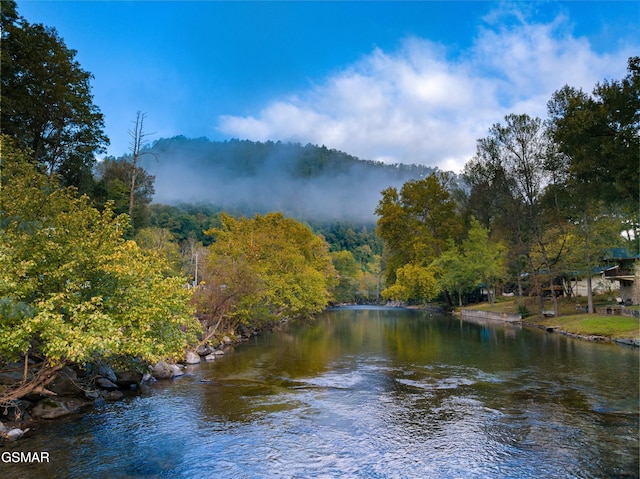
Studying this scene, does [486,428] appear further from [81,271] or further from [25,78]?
[25,78]

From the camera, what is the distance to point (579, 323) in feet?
121

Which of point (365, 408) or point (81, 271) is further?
point (365, 408)

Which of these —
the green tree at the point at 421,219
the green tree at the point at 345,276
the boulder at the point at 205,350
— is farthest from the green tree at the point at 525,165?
the green tree at the point at 345,276

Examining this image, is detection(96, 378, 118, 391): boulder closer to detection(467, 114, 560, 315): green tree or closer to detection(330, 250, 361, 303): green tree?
detection(467, 114, 560, 315): green tree

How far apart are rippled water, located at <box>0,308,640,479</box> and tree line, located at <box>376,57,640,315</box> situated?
10.7m

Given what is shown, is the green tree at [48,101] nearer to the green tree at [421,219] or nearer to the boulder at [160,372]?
the boulder at [160,372]

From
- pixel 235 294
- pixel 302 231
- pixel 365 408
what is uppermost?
pixel 302 231

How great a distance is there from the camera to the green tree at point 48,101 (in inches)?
1085

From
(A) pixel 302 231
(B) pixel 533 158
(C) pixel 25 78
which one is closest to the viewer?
(C) pixel 25 78

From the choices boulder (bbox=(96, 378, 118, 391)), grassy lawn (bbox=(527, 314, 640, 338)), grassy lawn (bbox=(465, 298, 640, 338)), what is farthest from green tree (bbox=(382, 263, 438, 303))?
boulder (bbox=(96, 378, 118, 391))

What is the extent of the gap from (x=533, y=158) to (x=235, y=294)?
33707 mm

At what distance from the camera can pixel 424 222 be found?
70.4m

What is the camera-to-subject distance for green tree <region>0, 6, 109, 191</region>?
27547 mm

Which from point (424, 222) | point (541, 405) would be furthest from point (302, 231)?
point (541, 405)
